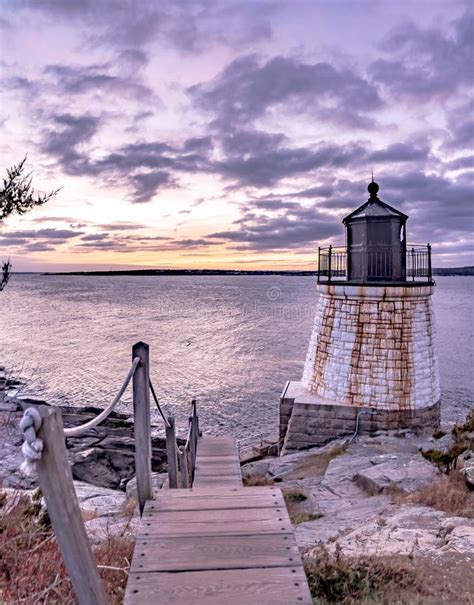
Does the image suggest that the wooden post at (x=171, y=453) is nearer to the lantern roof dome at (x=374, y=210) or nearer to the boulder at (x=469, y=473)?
the boulder at (x=469, y=473)

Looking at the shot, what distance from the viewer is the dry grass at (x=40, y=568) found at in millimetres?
2938

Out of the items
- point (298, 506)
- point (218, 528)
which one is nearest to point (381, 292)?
point (298, 506)

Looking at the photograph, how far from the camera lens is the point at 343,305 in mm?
13797

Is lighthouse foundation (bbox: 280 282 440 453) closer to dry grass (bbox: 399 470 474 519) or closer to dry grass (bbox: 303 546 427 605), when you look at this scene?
dry grass (bbox: 399 470 474 519)

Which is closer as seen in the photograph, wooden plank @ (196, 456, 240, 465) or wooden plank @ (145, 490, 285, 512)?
wooden plank @ (145, 490, 285, 512)

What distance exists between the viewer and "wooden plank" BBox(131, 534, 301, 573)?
2580 millimetres

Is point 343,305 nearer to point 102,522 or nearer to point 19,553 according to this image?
point 102,522

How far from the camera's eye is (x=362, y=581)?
379 cm

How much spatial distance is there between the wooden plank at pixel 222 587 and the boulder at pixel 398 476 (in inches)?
256

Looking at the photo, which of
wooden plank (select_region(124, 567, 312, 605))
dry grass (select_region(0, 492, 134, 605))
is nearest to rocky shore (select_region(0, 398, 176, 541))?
dry grass (select_region(0, 492, 134, 605))

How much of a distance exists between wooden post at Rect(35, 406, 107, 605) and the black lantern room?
13074 millimetres

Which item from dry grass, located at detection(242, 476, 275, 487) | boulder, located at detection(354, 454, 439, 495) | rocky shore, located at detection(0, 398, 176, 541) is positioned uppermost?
boulder, located at detection(354, 454, 439, 495)

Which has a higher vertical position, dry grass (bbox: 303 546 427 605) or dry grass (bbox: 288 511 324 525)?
dry grass (bbox: 303 546 427 605)

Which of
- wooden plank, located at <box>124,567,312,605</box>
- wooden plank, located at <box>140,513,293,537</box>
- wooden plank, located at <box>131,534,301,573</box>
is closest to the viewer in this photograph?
wooden plank, located at <box>124,567,312,605</box>
